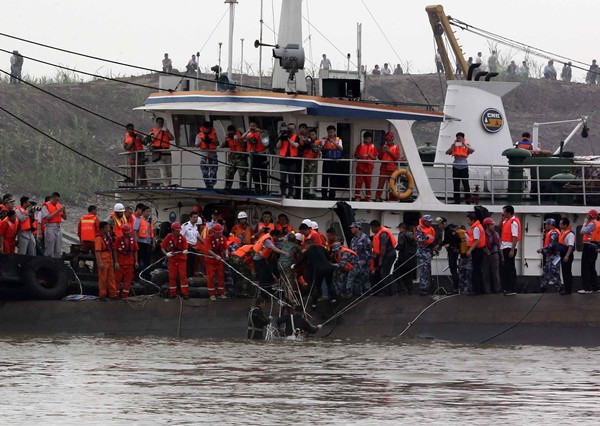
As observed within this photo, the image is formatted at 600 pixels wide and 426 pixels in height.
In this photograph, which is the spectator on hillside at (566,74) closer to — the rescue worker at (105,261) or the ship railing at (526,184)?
the ship railing at (526,184)

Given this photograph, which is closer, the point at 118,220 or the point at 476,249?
the point at 476,249

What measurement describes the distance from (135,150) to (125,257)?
11.1 ft

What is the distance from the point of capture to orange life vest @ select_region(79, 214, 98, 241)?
22.6 m

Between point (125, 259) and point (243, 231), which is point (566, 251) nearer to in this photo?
point (243, 231)

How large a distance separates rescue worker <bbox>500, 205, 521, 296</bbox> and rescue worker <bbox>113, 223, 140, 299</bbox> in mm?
6350

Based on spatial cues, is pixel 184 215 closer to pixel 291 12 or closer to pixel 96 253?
pixel 96 253

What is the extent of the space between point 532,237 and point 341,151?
4.10 meters

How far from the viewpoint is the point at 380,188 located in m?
25.6

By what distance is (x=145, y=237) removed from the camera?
23625mm

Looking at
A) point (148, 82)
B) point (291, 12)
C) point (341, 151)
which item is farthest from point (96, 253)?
point (148, 82)

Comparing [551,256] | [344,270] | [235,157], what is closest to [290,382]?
[344,270]

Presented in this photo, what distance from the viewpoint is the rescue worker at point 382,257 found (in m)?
22.9

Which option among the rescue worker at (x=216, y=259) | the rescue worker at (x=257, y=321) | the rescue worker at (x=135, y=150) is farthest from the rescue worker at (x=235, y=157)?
the rescue worker at (x=257, y=321)

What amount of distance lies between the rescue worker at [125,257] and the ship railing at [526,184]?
620cm
